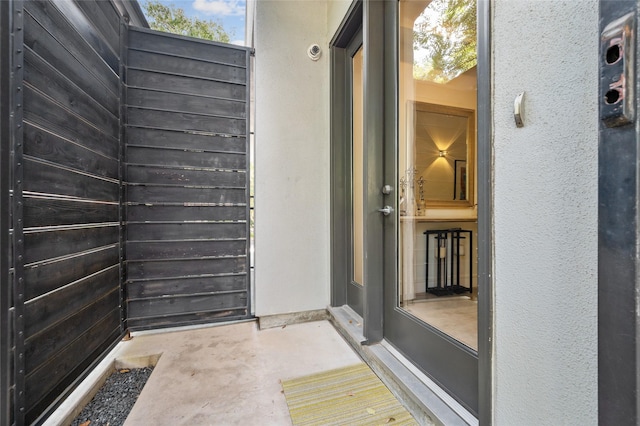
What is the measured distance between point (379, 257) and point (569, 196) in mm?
1230

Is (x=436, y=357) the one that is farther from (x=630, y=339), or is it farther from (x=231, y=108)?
(x=231, y=108)

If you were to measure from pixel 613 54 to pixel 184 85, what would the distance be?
2.62 m

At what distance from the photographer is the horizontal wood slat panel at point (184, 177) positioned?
227 cm

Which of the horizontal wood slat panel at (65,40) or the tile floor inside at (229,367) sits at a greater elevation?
the horizontal wood slat panel at (65,40)

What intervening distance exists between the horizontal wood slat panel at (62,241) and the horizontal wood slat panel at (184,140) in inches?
29.8

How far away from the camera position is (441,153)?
1.63 m

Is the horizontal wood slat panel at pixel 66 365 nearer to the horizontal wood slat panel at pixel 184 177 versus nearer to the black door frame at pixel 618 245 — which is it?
the horizontal wood slat panel at pixel 184 177

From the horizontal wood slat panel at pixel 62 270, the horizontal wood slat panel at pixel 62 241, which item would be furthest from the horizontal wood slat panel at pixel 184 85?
the horizontal wood slat panel at pixel 62 270

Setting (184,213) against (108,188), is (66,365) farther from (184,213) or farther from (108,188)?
(184,213)

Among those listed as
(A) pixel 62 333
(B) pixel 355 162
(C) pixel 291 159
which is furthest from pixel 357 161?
(A) pixel 62 333

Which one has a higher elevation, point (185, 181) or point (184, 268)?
point (185, 181)

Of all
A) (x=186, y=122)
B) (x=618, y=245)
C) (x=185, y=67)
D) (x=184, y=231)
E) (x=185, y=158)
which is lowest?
(x=184, y=231)

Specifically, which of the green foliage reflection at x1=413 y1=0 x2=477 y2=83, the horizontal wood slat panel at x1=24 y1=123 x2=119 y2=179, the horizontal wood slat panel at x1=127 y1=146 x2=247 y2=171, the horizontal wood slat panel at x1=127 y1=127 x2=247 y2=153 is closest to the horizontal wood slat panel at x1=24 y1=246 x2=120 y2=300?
the horizontal wood slat panel at x1=24 y1=123 x2=119 y2=179

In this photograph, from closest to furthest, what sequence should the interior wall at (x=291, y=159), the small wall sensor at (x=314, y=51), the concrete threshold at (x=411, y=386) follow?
the concrete threshold at (x=411, y=386) < the interior wall at (x=291, y=159) < the small wall sensor at (x=314, y=51)
